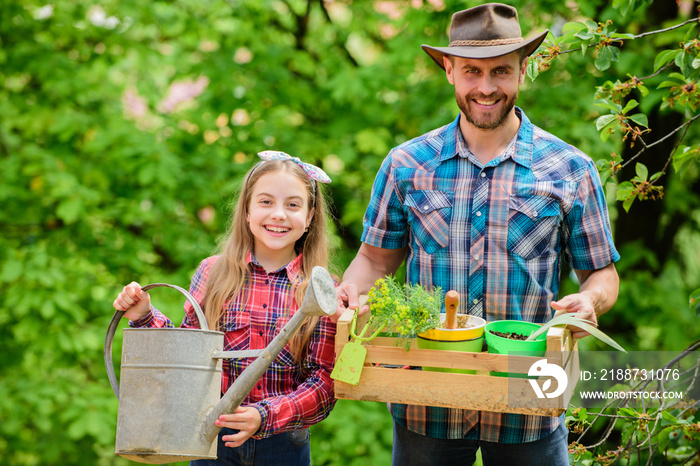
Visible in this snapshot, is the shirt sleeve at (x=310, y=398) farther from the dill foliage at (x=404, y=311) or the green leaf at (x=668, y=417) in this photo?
the green leaf at (x=668, y=417)

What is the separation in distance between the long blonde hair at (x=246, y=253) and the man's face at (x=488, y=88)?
537mm

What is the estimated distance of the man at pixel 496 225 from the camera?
188 cm

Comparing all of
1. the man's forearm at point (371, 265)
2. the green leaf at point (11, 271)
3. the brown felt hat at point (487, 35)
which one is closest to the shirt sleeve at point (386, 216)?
the man's forearm at point (371, 265)

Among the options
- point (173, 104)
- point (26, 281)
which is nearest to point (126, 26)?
point (173, 104)

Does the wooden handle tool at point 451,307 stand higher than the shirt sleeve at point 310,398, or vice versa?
the wooden handle tool at point 451,307

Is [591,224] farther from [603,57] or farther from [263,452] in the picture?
[263,452]

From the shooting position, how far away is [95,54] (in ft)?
14.7

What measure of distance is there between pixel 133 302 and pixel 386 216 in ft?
2.42

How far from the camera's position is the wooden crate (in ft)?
5.14

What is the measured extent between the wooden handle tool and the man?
9.4 inches

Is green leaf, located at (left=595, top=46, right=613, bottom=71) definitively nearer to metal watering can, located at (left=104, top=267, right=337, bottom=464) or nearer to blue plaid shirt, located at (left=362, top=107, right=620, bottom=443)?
blue plaid shirt, located at (left=362, top=107, right=620, bottom=443)

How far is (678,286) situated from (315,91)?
2534 mm

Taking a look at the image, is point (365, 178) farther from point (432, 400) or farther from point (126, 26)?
point (432, 400)

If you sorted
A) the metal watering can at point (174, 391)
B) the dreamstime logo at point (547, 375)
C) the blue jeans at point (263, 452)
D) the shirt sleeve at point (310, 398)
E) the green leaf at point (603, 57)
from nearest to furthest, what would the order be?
the dreamstime logo at point (547, 375), the metal watering can at point (174, 391), the shirt sleeve at point (310, 398), the blue jeans at point (263, 452), the green leaf at point (603, 57)
